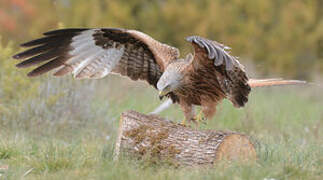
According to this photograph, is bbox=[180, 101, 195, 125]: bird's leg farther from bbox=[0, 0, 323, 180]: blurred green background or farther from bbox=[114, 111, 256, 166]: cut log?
bbox=[0, 0, 323, 180]: blurred green background

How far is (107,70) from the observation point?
670cm

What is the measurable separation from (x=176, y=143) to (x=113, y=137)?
299 cm

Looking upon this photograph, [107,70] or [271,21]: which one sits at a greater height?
[271,21]

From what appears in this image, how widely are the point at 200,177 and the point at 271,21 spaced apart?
16526mm

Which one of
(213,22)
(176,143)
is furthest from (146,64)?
(213,22)

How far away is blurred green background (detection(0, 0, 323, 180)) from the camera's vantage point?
17.5ft

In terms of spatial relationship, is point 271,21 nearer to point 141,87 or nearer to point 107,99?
point 141,87

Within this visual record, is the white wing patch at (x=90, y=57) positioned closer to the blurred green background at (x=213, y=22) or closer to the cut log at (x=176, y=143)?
the cut log at (x=176, y=143)

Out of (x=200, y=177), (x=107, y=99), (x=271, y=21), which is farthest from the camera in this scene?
(x=271, y=21)

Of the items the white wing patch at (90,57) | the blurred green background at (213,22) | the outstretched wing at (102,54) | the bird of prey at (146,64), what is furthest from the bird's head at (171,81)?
the blurred green background at (213,22)

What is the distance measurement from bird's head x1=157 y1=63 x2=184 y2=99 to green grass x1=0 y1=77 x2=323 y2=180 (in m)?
0.83

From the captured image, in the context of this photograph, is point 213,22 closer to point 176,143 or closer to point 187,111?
point 187,111

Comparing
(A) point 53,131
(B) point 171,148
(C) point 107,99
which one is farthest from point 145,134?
(C) point 107,99

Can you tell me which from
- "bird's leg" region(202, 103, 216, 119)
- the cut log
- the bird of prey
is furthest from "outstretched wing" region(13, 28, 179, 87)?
the cut log
